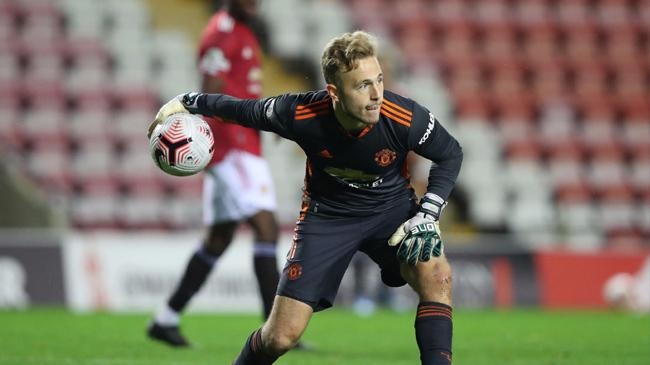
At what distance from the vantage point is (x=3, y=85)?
615 inches

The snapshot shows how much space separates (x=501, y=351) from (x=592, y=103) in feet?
35.3

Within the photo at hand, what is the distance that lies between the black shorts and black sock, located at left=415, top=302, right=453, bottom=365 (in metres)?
0.32

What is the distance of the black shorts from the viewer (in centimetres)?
472

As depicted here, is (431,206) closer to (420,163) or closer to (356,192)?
(356,192)

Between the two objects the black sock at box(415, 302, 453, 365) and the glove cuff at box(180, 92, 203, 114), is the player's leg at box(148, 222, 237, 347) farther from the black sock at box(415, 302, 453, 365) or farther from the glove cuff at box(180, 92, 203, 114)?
the black sock at box(415, 302, 453, 365)

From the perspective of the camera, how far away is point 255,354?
15.5 feet

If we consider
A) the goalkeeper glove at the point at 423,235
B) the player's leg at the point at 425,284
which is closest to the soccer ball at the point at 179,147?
the player's leg at the point at 425,284

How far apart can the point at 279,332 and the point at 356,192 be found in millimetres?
699

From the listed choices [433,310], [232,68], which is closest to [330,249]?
A: [433,310]

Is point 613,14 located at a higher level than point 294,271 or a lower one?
higher

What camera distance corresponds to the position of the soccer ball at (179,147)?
4.93 metres

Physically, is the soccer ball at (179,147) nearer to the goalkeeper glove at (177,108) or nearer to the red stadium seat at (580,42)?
the goalkeeper glove at (177,108)

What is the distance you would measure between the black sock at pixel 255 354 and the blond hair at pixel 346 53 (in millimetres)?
1137

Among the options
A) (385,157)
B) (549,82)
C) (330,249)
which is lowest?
(330,249)
